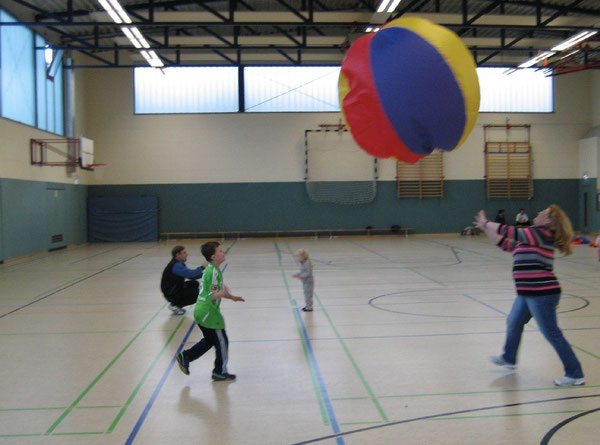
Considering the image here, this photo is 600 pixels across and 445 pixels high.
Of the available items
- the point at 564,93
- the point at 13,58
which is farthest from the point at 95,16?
the point at 564,93

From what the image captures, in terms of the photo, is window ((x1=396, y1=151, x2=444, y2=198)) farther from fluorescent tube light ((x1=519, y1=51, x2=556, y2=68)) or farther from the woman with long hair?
the woman with long hair

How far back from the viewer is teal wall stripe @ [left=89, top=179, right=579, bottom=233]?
27.0 metres

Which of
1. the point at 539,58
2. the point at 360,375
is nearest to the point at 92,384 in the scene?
the point at 360,375

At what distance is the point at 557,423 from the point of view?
169 inches

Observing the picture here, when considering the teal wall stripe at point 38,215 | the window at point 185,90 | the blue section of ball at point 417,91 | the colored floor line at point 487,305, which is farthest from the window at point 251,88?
the blue section of ball at point 417,91

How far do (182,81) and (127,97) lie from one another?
2753 millimetres

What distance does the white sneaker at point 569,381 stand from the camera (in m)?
5.11

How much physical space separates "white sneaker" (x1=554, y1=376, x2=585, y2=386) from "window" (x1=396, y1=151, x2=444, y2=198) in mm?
22758

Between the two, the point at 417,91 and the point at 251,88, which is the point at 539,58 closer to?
the point at 251,88

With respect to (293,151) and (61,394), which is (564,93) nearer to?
(293,151)

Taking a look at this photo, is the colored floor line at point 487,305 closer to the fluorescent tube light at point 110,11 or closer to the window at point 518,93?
the fluorescent tube light at point 110,11

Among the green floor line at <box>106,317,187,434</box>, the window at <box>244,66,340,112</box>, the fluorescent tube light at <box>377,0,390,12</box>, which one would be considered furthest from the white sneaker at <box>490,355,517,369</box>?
the window at <box>244,66,340,112</box>

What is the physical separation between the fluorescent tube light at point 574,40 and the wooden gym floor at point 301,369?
37.2 feet

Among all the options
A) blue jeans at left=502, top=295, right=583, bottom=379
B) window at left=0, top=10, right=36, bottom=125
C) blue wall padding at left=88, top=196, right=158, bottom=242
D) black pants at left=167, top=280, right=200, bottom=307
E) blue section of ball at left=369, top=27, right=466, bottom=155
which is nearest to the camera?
blue section of ball at left=369, top=27, right=466, bottom=155
